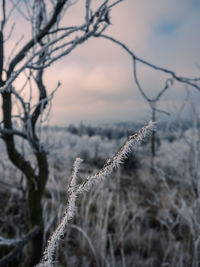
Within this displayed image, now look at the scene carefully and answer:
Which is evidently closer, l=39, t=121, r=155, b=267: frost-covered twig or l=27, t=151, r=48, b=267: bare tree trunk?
l=39, t=121, r=155, b=267: frost-covered twig

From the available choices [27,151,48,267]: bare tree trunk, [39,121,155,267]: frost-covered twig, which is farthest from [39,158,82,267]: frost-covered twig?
[27,151,48,267]: bare tree trunk

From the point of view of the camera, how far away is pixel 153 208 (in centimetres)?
371

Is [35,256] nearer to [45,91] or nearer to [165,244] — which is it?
[45,91]

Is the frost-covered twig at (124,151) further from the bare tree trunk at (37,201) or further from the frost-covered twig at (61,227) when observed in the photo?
the bare tree trunk at (37,201)

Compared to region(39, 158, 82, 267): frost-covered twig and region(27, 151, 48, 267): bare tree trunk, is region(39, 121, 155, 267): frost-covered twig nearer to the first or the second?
region(39, 158, 82, 267): frost-covered twig

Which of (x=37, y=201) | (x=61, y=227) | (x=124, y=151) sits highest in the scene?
(x=124, y=151)

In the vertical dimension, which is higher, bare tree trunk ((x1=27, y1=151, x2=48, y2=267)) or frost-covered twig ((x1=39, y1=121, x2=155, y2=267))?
frost-covered twig ((x1=39, y1=121, x2=155, y2=267))

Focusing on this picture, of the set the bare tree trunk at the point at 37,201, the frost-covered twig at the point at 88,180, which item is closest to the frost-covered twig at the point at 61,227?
the frost-covered twig at the point at 88,180

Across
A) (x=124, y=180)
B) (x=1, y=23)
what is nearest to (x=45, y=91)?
(x=1, y=23)

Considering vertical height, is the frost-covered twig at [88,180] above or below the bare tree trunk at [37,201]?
above

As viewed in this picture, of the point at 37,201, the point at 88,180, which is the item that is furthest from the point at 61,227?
the point at 37,201

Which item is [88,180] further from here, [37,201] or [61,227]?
[37,201]

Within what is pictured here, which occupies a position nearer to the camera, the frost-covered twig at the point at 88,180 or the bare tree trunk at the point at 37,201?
the frost-covered twig at the point at 88,180

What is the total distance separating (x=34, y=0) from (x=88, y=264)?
1.98 metres
